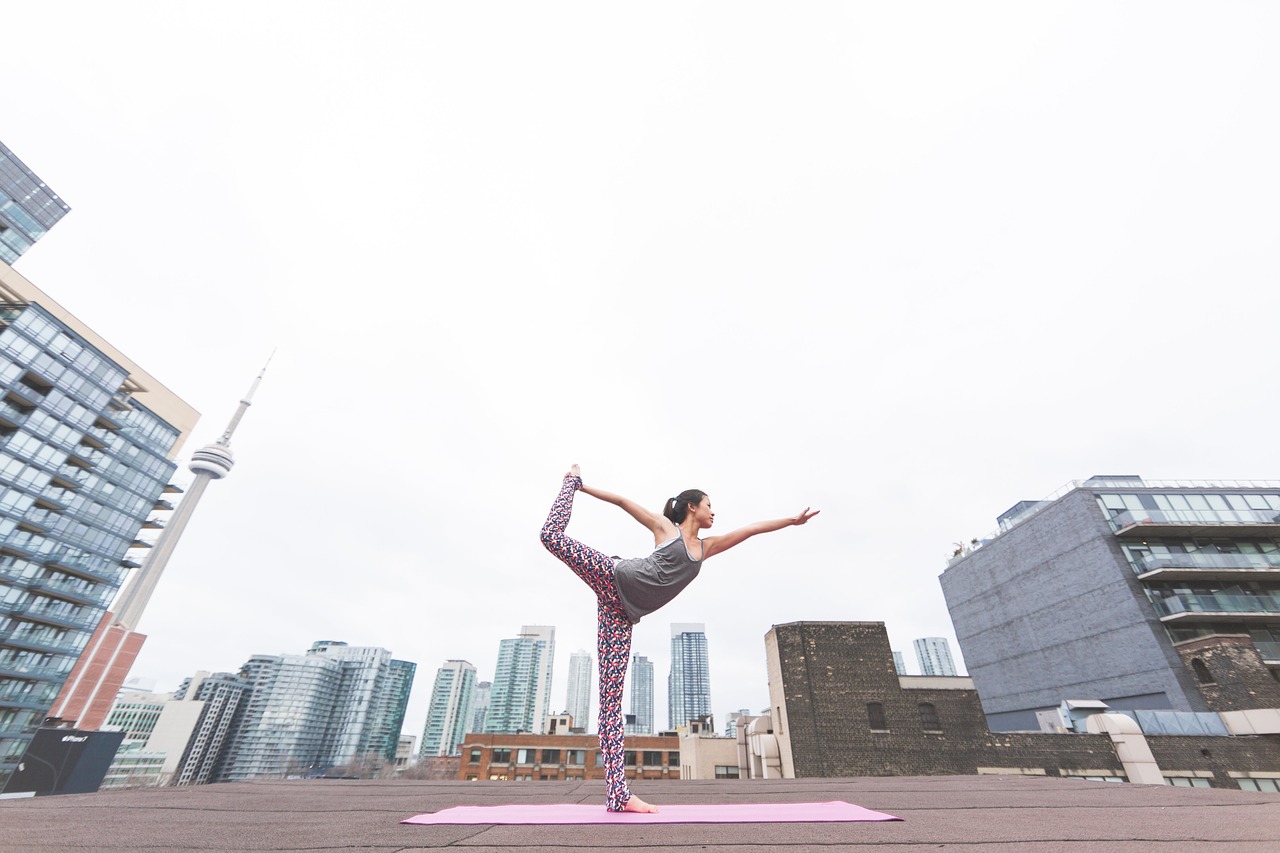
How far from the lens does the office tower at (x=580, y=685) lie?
163 m

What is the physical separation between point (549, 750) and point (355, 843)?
174 ft

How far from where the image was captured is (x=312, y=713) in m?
112

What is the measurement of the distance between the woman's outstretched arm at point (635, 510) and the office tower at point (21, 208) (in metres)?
55.8

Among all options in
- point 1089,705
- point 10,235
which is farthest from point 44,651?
point 1089,705

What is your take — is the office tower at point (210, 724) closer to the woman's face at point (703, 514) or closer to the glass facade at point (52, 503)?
the glass facade at point (52, 503)

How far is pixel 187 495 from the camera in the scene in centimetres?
7475

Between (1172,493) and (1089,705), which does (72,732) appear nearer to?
(1089,705)

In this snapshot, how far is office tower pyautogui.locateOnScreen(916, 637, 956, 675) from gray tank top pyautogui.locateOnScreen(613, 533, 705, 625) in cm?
20254

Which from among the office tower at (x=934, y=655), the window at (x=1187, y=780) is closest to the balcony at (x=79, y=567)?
the window at (x=1187, y=780)

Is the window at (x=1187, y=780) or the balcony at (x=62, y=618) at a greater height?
the balcony at (x=62, y=618)

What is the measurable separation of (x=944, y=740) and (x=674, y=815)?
67.7 ft

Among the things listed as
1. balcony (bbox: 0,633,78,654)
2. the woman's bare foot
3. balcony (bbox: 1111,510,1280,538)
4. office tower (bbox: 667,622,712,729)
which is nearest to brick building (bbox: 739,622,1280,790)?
balcony (bbox: 1111,510,1280,538)

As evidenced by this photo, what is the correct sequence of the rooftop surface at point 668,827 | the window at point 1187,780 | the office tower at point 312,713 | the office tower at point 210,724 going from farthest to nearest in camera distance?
1. the office tower at point 312,713
2. the office tower at point 210,724
3. the window at point 1187,780
4. the rooftop surface at point 668,827

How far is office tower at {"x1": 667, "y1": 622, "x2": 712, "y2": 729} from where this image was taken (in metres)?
176
